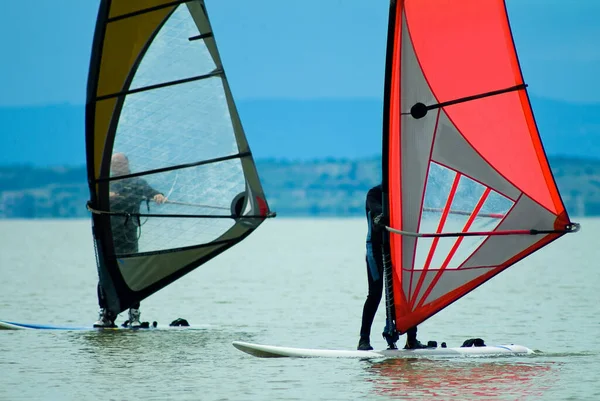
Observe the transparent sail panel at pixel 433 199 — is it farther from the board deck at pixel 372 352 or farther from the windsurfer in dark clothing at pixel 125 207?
the windsurfer in dark clothing at pixel 125 207

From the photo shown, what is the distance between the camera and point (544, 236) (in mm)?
10977

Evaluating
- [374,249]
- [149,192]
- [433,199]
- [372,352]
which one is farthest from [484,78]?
[149,192]

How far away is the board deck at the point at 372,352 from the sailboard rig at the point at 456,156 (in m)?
0.30

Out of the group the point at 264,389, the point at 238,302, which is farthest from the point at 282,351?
the point at 238,302

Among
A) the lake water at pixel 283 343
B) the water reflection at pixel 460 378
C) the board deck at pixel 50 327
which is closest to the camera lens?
the water reflection at pixel 460 378

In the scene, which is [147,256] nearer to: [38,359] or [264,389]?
[38,359]

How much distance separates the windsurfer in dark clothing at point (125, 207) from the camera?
46.4 ft

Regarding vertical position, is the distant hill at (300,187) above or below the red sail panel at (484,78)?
above

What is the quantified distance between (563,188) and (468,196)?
152 meters

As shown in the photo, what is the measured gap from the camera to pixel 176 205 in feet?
47.2

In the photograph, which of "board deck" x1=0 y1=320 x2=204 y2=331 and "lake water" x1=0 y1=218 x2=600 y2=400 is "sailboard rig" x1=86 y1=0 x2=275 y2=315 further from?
"lake water" x1=0 y1=218 x2=600 y2=400

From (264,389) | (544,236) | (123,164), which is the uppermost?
(123,164)

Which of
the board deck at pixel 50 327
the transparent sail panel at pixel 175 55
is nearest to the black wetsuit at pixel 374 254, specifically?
the board deck at pixel 50 327

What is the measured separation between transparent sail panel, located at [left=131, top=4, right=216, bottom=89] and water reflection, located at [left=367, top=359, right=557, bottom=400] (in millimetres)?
4756
